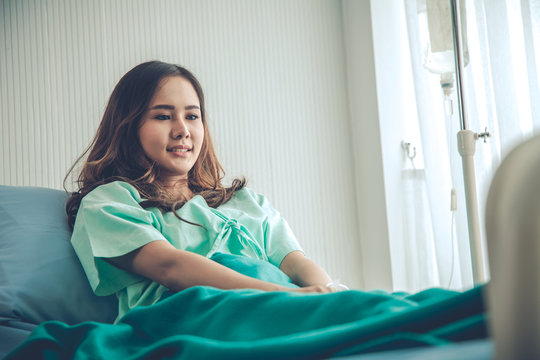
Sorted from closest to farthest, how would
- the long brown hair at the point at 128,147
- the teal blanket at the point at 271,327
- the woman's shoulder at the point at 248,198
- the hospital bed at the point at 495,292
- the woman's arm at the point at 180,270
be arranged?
the hospital bed at the point at 495,292 < the teal blanket at the point at 271,327 < the woman's arm at the point at 180,270 < the long brown hair at the point at 128,147 < the woman's shoulder at the point at 248,198

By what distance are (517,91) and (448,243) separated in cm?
66

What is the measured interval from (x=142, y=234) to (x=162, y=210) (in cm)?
19

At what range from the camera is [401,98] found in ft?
7.98

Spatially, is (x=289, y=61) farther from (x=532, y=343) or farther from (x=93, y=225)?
(x=532, y=343)

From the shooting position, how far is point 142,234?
1.17 metres

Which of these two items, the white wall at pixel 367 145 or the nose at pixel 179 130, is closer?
the nose at pixel 179 130

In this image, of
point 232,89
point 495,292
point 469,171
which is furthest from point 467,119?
point 495,292

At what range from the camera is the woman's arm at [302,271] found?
1321mm

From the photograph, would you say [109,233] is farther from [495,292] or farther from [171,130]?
[495,292]

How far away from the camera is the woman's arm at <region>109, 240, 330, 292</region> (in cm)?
110

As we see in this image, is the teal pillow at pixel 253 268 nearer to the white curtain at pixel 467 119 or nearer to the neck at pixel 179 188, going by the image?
the neck at pixel 179 188

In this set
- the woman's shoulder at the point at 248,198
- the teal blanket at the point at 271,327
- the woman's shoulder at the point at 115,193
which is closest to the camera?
the teal blanket at the point at 271,327

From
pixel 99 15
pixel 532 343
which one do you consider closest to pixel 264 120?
pixel 99 15

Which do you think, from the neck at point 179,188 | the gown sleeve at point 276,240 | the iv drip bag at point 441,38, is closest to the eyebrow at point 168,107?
the neck at point 179,188
